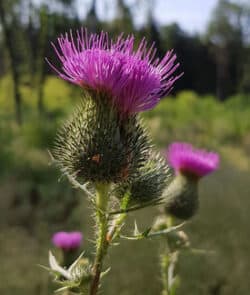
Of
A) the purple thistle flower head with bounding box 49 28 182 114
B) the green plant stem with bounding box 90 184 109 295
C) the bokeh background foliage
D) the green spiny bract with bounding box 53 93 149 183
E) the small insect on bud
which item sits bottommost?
the bokeh background foliage

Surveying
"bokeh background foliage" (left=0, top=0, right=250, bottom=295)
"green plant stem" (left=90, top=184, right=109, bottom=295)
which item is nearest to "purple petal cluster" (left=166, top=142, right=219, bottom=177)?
"bokeh background foliage" (left=0, top=0, right=250, bottom=295)

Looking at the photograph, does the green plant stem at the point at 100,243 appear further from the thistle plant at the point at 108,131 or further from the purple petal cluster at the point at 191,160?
the purple petal cluster at the point at 191,160

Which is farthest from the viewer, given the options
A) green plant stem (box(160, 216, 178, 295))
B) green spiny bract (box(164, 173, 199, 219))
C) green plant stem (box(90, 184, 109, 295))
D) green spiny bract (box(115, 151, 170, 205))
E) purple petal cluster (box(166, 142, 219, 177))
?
purple petal cluster (box(166, 142, 219, 177))

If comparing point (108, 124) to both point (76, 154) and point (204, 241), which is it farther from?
point (204, 241)

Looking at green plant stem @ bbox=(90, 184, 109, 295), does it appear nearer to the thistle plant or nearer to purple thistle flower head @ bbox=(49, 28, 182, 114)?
the thistle plant

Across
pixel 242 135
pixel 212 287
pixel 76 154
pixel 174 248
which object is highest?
pixel 76 154

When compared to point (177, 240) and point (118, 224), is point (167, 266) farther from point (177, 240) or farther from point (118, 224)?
point (118, 224)

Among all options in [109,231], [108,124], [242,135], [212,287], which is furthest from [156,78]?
[242,135]
